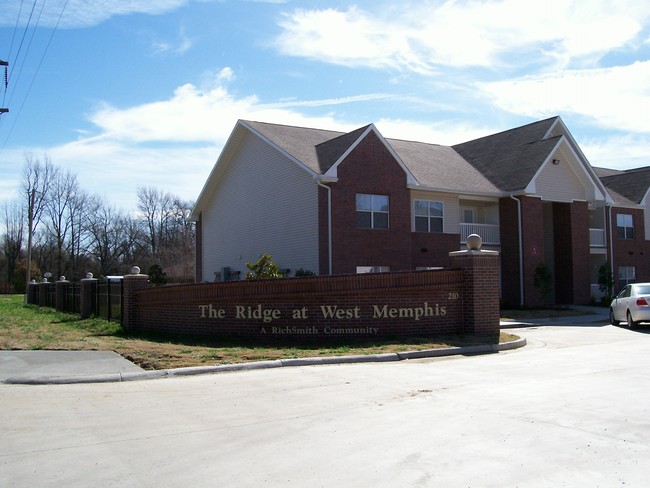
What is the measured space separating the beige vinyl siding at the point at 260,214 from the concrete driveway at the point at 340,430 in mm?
14046

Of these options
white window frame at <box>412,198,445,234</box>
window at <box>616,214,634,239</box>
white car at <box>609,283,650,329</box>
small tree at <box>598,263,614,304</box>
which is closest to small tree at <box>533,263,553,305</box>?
small tree at <box>598,263,614,304</box>

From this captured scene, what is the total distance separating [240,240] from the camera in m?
30.5

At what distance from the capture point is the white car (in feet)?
65.2

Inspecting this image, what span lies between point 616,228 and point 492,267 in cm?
2301

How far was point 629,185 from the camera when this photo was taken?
38.9m

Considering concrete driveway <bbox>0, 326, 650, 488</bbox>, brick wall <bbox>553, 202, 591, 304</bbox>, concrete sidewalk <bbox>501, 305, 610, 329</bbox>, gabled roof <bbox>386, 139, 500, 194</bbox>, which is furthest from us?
brick wall <bbox>553, 202, 591, 304</bbox>

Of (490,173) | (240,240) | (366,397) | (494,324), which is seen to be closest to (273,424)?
(366,397)

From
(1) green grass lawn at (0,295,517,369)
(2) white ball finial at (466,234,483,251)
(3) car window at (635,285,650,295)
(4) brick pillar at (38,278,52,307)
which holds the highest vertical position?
(2) white ball finial at (466,234,483,251)

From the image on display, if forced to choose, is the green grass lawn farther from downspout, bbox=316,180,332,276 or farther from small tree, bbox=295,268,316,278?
downspout, bbox=316,180,332,276

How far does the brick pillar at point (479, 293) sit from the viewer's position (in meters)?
16.1

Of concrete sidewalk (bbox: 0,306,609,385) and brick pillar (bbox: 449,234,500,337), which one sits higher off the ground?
brick pillar (bbox: 449,234,500,337)

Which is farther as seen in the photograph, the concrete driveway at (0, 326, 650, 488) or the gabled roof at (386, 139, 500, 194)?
the gabled roof at (386, 139, 500, 194)

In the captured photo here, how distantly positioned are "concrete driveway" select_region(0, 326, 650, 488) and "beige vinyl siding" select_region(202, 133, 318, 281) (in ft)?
46.1

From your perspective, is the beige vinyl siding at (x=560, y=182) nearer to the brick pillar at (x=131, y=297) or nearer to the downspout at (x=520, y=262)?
the downspout at (x=520, y=262)
